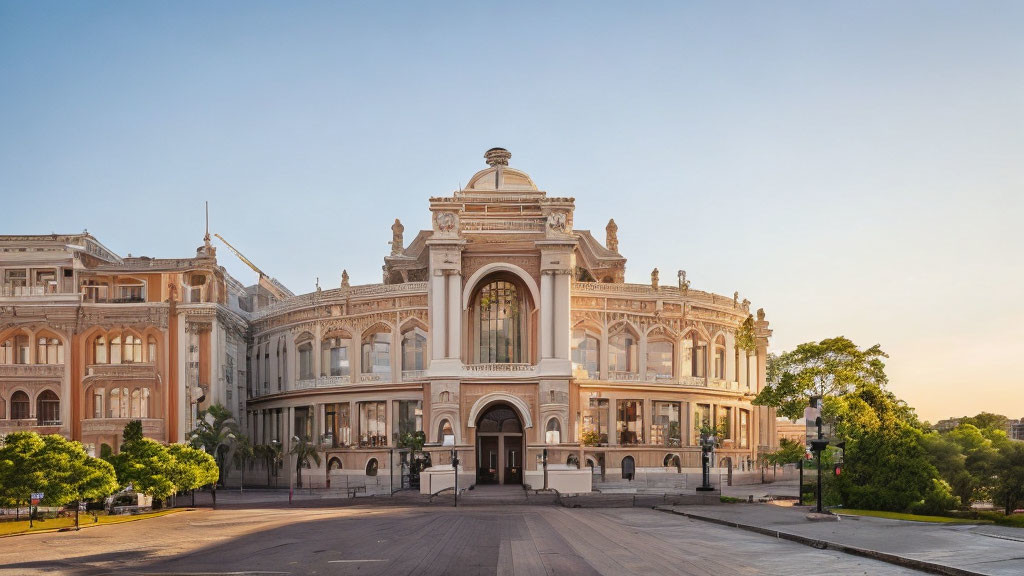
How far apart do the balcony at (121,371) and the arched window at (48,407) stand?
10.1 feet

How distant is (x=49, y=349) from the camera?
248ft

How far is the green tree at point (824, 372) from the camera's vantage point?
5634cm

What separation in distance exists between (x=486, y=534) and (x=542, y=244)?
1313 inches

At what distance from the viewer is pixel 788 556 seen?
28.6 metres

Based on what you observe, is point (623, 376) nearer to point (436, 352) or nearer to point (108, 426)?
point (436, 352)

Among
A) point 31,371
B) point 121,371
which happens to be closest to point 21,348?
point 31,371

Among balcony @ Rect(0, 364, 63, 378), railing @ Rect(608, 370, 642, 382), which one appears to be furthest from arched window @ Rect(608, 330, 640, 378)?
balcony @ Rect(0, 364, 63, 378)

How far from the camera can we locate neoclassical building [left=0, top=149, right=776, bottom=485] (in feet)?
225

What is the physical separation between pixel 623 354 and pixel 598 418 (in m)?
5.52

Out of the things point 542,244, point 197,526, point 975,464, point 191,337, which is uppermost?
point 542,244

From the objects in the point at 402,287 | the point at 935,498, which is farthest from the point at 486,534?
the point at 402,287

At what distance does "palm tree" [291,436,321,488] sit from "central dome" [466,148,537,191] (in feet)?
78.8

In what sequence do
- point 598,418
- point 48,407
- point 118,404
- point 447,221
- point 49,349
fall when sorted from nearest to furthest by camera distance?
point 447,221 → point 48,407 → point 118,404 → point 49,349 → point 598,418

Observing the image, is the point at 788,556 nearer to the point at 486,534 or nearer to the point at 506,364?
the point at 486,534
